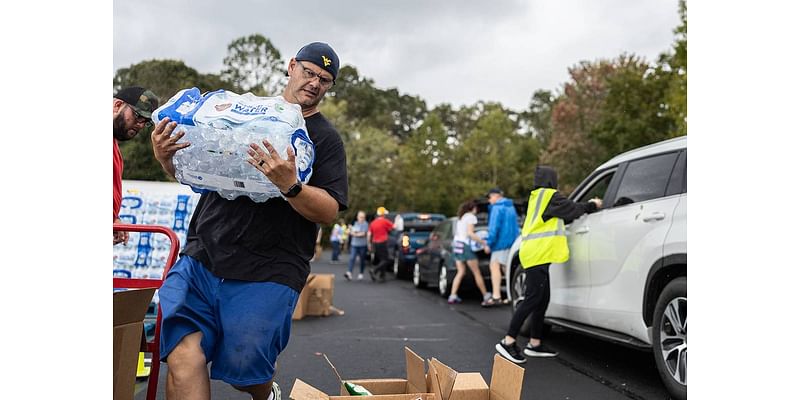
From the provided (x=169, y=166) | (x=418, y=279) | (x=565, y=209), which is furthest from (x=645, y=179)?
(x=418, y=279)

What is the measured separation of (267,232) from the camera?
3154mm

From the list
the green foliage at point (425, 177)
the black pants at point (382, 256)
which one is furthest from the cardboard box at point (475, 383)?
the green foliage at point (425, 177)

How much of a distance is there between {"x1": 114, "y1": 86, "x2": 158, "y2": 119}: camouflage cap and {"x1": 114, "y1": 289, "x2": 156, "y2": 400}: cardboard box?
1.03m

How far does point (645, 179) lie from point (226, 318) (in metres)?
3.94

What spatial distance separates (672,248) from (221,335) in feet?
10.7

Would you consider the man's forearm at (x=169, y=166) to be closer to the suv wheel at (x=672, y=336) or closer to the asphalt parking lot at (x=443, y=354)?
the asphalt parking lot at (x=443, y=354)

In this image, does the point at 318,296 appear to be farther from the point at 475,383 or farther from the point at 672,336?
the point at 475,383

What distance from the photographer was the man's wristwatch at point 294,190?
2865mm

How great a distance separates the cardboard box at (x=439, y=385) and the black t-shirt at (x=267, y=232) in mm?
524

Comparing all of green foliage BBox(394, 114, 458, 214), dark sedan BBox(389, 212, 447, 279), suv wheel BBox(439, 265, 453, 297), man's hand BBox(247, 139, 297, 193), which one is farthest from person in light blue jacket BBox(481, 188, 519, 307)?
green foliage BBox(394, 114, 458, 214)

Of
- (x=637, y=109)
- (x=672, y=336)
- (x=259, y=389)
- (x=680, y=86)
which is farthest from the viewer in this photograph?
(x=637, y=109)

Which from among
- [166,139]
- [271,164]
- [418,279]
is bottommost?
[418,279]

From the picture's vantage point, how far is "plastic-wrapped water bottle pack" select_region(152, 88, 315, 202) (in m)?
2.87
